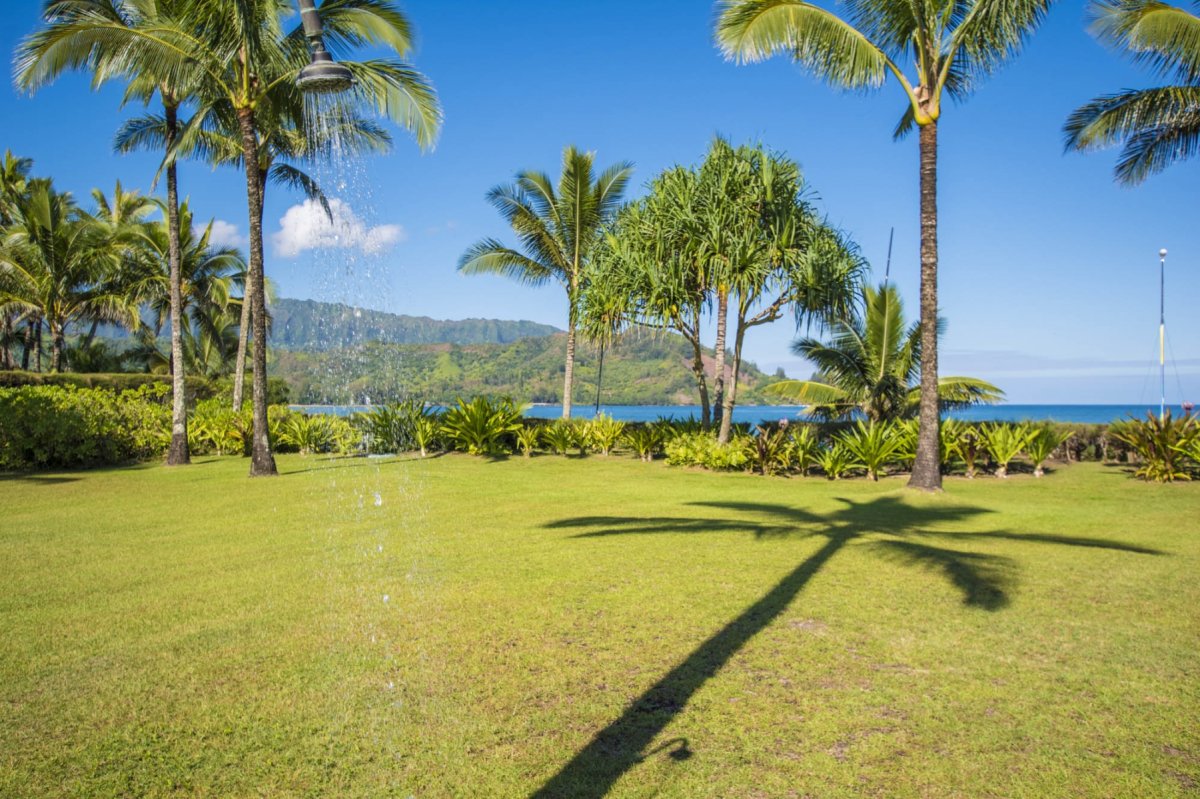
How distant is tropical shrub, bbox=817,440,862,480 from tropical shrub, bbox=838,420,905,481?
4.2 inches

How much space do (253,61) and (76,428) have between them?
8281 millimetres

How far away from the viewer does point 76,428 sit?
1547cm

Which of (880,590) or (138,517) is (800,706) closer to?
(880,590)

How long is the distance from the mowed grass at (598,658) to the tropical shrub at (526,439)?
30.5 ft

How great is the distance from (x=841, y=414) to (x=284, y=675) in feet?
67.2

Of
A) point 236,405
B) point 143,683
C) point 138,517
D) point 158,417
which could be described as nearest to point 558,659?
point 143,683

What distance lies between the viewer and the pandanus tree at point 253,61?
13.0m

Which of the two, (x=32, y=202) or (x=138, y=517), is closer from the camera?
(x=138, y=517)

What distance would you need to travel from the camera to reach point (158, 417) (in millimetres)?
18188

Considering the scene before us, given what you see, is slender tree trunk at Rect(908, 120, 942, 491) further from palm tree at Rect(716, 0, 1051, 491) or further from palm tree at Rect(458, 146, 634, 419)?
palm tree at Rect(458, 146, 634, 419)

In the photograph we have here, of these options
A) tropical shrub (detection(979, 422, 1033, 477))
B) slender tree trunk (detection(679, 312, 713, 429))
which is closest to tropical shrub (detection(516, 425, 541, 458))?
slender tree trunk (detection(679, 312, 713, 429))

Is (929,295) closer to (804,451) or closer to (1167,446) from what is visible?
(804,451)

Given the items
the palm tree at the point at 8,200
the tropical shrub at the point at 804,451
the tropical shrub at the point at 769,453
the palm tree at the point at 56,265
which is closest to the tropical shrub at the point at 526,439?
the tropical shrub at the point at 769,453

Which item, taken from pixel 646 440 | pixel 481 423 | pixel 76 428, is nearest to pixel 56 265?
pixel 76 428
